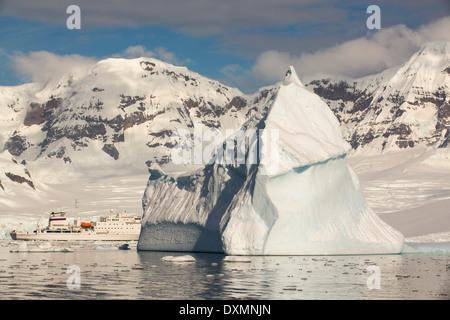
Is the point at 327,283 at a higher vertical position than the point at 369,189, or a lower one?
lower

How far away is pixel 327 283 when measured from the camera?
3170 centimetres

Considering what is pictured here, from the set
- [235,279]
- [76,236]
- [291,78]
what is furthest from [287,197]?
[76,236]

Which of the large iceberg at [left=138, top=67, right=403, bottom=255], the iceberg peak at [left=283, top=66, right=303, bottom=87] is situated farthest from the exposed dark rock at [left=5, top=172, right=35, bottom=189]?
the iceberg peak at [left=283, top=66, right=303, bottom=87]

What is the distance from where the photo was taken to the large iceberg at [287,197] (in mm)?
43406

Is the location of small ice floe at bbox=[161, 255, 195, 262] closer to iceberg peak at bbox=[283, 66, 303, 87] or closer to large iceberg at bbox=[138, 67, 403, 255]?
large iceberg at bbox=[138, 67, 403, 255]

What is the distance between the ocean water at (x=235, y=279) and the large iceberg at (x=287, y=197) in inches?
47.6

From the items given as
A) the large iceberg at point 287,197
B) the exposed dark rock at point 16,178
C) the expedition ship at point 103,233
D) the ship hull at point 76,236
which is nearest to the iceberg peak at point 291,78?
the large iceberg at point 287,197

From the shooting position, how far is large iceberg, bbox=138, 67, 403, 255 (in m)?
43.4

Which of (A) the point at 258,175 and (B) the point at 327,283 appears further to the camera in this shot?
(A) the point at 258,175

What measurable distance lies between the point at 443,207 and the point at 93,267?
49536mm

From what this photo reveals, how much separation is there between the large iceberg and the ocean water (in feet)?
3.97
